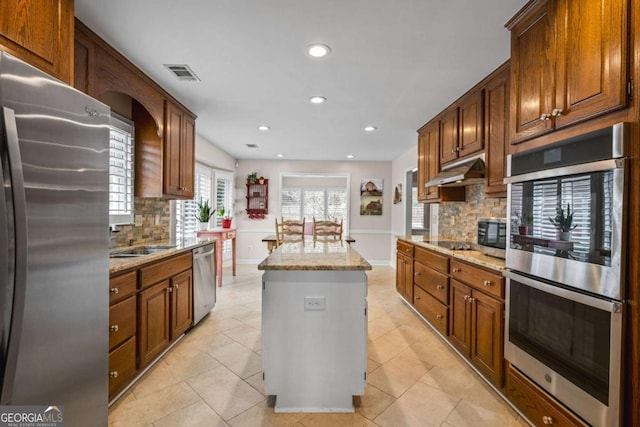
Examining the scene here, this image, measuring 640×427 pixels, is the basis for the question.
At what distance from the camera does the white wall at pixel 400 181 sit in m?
5.74

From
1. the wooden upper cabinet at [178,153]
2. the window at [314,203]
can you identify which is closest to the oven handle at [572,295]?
the wooden upper cabinet at [178,153]

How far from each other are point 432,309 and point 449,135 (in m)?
1.92

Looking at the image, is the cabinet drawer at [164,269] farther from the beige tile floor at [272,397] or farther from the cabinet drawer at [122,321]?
the beige tile floor at [272,397]

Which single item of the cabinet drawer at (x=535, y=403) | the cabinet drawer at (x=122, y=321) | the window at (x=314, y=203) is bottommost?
the cabinet drawer at (x=535, y=403)

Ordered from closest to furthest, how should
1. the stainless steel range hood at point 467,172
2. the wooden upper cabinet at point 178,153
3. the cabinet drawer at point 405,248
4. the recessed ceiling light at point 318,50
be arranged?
the recessed ceiling light at point 318,50 → the stainless steel range hood at point 467,172 → the wooden upper cabinet at point 178,153 → the cabinet drawer at point 405,248

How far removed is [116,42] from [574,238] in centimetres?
305

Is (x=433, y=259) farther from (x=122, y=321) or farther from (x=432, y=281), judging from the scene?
(x=122, y=321)

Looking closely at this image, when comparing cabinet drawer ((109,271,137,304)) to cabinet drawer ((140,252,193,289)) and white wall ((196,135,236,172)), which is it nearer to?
cabinet drawer ((140,252,193,289))

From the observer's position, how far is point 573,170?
4.61 feet

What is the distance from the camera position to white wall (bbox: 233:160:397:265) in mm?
6887

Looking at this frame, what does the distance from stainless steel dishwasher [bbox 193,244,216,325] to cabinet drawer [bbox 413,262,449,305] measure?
2.44 meters

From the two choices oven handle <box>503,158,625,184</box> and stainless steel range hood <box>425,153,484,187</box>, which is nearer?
oven handle <box>503,158,625,184</box>

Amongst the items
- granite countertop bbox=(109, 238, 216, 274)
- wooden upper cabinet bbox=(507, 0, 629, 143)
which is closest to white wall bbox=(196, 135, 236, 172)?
granite countertop bbox=(109, 238, 216, 274)

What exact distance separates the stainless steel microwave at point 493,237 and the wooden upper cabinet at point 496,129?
0.86ft
